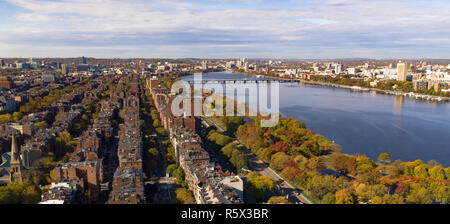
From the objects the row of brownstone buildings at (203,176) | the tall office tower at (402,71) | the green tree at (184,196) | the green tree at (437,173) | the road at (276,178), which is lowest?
the road at (276,178)

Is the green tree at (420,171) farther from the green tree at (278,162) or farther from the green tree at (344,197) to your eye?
the green tree at (278,162)

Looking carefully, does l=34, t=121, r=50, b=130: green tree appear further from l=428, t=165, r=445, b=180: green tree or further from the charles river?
l=428, t=165, r=445, b=180: green tree

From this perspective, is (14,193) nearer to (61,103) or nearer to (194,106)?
(194,106)

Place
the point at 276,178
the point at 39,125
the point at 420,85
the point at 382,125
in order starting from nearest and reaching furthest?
the point at 276,178
the point at 39,125
the point at 382,125
the point at 420,85

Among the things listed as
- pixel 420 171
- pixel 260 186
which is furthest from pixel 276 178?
pixel 420 171

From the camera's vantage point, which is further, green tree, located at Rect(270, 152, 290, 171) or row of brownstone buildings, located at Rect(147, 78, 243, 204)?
green tree, located at Rect(270, 152, 290, 171)

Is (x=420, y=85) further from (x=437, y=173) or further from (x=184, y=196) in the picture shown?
(x=184, y=196)

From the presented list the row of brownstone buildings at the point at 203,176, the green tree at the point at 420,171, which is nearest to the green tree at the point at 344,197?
the row of brownstone buildings at the point at 203,176

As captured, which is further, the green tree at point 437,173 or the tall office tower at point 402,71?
the tall office tower at point 402,71

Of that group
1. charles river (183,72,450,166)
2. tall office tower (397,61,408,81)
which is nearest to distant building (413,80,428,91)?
tall office tower (397,61,408,81)
